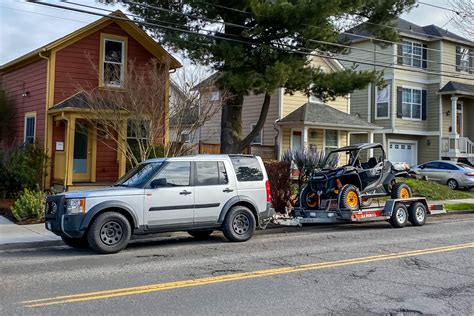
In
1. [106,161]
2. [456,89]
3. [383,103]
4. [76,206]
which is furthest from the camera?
[383,103]

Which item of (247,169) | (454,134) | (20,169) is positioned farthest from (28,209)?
(454,134)

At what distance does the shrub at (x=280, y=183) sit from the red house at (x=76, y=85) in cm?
428

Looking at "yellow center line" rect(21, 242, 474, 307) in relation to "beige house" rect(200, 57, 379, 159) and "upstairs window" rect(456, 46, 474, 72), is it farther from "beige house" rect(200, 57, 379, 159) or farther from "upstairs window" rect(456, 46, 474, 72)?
"upstairs window" rect(456, 46, 474, 72)

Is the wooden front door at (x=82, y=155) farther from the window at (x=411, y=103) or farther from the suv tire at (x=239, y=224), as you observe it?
the window at (x=411, y=103)

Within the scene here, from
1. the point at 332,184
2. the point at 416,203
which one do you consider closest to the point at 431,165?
the point at 416,203

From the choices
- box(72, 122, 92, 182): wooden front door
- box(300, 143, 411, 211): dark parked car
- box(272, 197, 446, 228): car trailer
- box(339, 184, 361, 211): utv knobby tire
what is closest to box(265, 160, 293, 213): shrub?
box(272, 197, 446, 228): car trailer

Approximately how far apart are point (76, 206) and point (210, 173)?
2918mm

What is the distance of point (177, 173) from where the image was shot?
10617mm

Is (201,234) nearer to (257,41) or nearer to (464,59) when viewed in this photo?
(257,41)

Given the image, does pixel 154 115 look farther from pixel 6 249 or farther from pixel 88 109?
pixel 6 249

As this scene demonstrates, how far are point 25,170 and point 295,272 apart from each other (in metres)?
11.3

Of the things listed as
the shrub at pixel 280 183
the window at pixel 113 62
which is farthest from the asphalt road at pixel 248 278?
the window at pixel 113 62

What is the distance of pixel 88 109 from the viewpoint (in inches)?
672

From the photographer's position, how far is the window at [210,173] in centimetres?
1088
